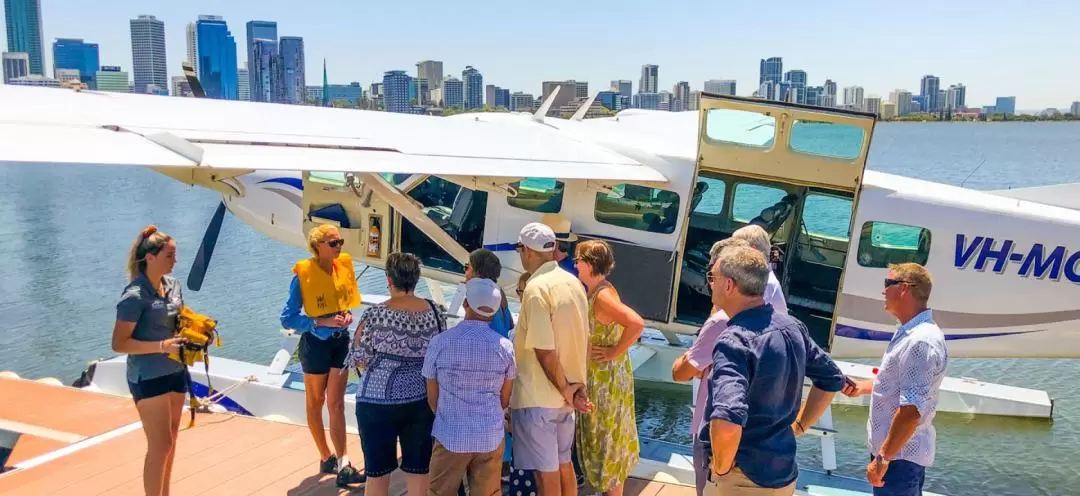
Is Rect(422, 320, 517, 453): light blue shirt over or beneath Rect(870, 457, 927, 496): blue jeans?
over

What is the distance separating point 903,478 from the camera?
10.7 feet

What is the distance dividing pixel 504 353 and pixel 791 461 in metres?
1.24

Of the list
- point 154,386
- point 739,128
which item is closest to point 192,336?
point 154,386

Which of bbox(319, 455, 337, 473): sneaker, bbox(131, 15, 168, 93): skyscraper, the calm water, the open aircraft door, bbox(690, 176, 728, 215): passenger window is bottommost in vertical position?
the calm water

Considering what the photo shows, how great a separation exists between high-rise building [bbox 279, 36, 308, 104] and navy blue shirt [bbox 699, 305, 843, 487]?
28.3m

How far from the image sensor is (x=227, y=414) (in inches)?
227

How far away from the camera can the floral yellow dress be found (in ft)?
13.1

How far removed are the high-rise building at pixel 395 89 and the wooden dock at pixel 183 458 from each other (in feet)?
193

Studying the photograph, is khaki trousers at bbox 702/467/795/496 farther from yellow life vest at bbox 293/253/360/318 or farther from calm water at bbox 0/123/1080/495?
calm water at bbox 0/123/1080/495

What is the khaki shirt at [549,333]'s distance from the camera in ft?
11.7

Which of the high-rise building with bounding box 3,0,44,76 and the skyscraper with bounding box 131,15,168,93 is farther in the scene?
the high-rise building with bounding box 3,0,44,76

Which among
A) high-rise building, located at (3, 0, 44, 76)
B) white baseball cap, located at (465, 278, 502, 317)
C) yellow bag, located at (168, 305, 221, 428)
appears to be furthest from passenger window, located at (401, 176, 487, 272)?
high-rise building, located at (3, 0, 44, 76)

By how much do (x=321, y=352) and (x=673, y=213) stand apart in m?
2.86

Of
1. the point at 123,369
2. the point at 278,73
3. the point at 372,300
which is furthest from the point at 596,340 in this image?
the point at 278,73
